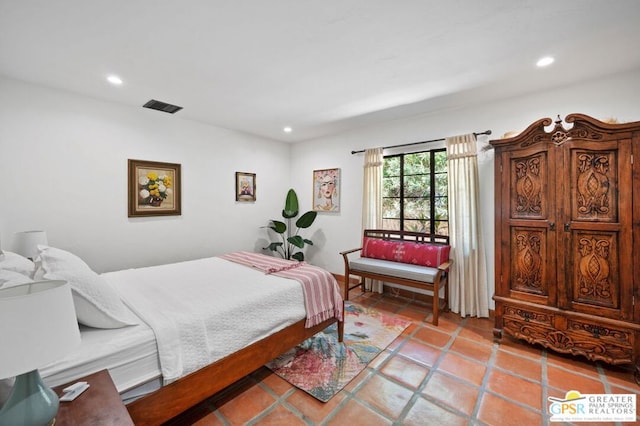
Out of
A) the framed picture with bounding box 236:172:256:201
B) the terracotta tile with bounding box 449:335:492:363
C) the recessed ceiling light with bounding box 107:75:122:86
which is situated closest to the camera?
the terracotta tile with bounding box 449:335:492:363

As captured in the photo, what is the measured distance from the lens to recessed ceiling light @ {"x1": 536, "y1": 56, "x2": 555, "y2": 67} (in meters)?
2.24

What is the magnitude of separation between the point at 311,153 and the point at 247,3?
11.1ft

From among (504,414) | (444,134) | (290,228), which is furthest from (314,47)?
(290,228)

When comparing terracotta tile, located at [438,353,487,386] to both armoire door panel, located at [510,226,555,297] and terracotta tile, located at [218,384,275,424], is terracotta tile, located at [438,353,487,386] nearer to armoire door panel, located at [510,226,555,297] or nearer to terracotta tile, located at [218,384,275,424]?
armoire door panel, located at [510,226,555,297]

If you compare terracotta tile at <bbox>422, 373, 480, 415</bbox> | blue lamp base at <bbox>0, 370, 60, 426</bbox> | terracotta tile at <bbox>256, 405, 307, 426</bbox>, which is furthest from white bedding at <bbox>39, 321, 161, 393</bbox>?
terracotta tile at <bbox>422, 373, 480, 415</bbox>

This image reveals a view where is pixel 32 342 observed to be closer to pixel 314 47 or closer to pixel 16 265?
pixel 16 265

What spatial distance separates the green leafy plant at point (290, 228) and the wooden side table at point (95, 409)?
3507mm

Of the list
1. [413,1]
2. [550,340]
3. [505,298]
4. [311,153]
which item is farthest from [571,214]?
[311,153]

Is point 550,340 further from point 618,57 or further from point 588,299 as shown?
point 618,57

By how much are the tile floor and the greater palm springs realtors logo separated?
0.05 m

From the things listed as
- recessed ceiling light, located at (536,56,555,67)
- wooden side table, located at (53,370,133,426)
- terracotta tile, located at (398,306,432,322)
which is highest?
recessed ceiling light, located at (536,56,555,67)

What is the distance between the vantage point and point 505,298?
2650mm

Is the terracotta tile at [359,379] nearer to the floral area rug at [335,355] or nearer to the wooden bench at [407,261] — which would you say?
the floral area rug at [335,355]

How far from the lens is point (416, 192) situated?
12.5 ft
